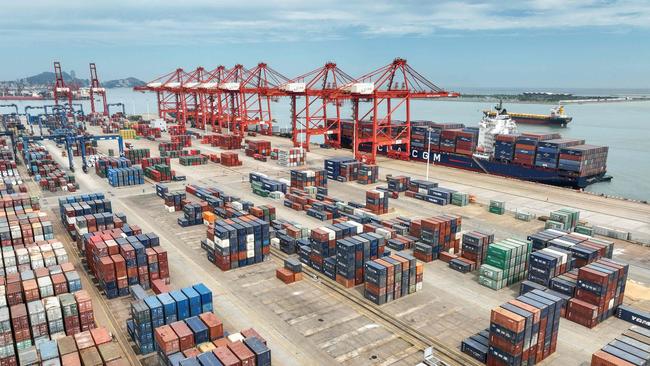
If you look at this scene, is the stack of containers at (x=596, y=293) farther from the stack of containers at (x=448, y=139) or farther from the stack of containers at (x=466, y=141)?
the stack of containers at (x=448, y=139)

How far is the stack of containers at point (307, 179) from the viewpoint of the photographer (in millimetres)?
62531

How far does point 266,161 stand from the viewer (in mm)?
90125

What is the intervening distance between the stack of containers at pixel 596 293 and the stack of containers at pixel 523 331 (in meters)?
4.85

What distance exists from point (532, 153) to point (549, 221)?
3309cm

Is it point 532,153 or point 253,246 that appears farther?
point 532,153

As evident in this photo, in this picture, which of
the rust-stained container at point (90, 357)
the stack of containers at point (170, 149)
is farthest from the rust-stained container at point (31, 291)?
the stack of containers at point (170, 149)

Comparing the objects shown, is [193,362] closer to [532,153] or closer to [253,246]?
[253,246]

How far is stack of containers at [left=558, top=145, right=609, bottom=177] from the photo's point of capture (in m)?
69.5

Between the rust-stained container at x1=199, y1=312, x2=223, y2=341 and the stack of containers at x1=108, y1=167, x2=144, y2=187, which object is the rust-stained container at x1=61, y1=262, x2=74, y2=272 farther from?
the stack of containers at x1=108, y1=167, x2=144, y2=187

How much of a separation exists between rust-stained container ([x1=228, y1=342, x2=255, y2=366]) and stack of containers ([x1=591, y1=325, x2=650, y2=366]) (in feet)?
57.5

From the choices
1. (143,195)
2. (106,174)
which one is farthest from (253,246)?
(106,174)

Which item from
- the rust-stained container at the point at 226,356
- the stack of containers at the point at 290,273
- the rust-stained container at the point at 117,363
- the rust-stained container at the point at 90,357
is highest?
the rust-stained container at the point at 226,356

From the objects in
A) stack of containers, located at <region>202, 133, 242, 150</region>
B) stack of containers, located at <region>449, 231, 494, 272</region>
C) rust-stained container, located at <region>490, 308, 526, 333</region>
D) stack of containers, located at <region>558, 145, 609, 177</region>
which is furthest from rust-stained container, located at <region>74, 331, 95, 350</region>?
stack of containers, located at <region>202, 133, 242, 150</region>

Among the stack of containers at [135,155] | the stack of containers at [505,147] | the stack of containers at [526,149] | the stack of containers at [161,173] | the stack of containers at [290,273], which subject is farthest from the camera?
the stack of containers at [135,155]
